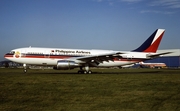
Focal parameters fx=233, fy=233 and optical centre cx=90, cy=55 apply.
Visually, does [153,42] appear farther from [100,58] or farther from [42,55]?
[42,55]

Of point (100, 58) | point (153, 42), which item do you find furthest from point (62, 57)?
point (153, 42)

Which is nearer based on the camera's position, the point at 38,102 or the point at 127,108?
the point at 127,108

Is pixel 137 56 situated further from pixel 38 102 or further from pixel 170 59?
pixel 170 59

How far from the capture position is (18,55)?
3181 centimetres

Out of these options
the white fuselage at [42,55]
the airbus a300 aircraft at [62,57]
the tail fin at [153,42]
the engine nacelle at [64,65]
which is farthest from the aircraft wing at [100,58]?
the tail fin at [153,42]

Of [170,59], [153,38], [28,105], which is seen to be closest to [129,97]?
[28,105]

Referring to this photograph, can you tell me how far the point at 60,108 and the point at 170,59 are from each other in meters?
182

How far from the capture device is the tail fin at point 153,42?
126 feet

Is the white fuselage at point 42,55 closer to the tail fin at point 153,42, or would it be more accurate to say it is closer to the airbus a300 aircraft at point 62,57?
the airbus a300 aircraft at point 62,57

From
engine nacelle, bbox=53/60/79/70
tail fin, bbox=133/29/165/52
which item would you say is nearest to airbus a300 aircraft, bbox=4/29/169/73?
engine nacelle, bbox=53/60/79/70

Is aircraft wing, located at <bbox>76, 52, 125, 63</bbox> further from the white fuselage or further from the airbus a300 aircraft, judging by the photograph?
the white fuselage

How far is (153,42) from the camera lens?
3856 cm

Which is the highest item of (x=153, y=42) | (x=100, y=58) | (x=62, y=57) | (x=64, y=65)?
(x=153, y=42)

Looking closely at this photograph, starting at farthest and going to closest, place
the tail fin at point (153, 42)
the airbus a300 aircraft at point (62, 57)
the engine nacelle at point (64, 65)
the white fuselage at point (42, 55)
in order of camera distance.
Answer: the tail fin at point (153, 42) → the white fuselage at point (42, 55) → the airbus a300 aircraft at point (62, 57) → the engine nacelle at point (64, 65)
